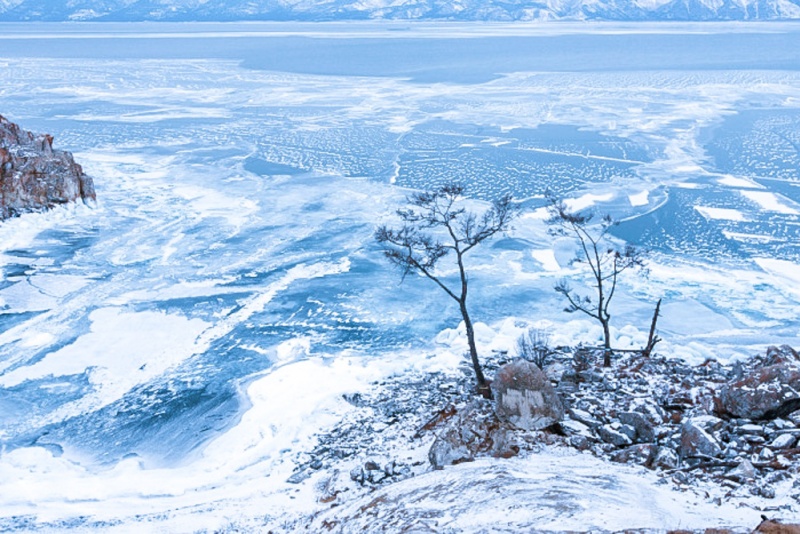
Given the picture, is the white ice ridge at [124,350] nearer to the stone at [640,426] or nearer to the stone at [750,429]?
the stone at [640,426]

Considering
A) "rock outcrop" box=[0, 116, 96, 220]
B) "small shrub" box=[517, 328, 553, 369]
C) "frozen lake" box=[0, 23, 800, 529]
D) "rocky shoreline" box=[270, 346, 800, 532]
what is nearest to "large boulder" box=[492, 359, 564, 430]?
"rocky shoreline" box=[270, 346, 800, 532]

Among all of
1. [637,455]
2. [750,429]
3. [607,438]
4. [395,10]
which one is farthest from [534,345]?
[395,10]

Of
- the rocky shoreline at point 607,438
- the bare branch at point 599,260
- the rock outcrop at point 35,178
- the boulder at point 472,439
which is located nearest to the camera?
the rocky shoreline at point 607,438

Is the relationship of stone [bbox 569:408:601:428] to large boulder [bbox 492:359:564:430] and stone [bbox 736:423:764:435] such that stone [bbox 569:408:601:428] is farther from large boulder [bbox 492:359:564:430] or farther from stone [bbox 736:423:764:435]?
stone [bbox 736:423:764:435]

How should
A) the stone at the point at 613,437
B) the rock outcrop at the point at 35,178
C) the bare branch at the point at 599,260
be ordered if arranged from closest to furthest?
the stone at the point at 613,437 → the bare branch at the point at 599,260 → the rock outcrop at the point at 35,178

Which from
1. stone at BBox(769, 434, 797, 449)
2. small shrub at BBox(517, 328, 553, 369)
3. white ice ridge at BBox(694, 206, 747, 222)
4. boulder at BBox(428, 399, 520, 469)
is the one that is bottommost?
small shrub at BBox(517, 328, 553, 369)

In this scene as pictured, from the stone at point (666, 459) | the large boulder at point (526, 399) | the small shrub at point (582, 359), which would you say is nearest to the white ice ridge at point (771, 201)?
the small shrub at point (582, 359)
